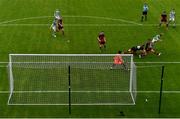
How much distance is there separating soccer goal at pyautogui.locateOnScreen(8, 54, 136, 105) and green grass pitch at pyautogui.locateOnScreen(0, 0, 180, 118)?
56 centimetres

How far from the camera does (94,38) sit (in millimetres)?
34500

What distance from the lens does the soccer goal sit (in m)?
23.4

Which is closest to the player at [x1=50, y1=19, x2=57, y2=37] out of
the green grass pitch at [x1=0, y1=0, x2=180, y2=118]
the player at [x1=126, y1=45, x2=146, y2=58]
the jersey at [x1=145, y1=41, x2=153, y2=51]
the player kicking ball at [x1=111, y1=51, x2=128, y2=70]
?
the green grass pitch at [x1=0, y1=0, x2=180, y2=118]

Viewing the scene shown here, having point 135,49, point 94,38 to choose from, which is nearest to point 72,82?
point 135,49

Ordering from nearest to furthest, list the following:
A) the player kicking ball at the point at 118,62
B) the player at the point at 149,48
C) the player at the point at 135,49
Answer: the player kicking ball at the point at 118,62
the player at the point at 135,49
the player at the point at 149,48

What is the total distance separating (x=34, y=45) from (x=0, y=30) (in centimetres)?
472

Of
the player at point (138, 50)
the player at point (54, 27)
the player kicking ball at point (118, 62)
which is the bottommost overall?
the player kicking ball at point (118, 62)

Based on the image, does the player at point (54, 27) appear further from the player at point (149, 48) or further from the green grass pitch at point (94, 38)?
the player at point (149, 48)

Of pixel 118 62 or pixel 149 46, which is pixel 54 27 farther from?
pixel 118 62

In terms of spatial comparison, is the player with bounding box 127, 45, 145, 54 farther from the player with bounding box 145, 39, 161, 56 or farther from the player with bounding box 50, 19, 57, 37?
the player with bounding box 50, 19, 57, 37

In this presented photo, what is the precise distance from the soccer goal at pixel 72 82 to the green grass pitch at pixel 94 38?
0.56 metres

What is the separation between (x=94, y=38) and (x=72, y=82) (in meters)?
9.72

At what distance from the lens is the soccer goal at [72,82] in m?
23.4

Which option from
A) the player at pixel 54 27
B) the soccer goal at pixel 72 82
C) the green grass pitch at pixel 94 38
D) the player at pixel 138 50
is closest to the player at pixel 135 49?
the player at pixel 138 50
